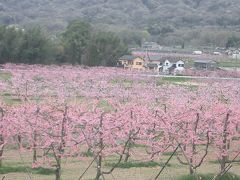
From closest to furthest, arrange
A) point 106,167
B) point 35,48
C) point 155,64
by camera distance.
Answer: point 106,167
point 35,48
point 155,64

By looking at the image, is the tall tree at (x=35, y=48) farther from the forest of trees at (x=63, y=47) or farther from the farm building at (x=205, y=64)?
the farm building at (x=205, y=64)

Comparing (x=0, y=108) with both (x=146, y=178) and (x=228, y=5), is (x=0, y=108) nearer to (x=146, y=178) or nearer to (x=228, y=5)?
(x=146, y=178)

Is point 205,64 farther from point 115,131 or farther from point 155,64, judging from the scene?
point 115,131

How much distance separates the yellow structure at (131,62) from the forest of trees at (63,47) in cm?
73

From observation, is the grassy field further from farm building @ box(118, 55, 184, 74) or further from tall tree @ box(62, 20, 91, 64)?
farm building @ box(118, 55, 184, 74)

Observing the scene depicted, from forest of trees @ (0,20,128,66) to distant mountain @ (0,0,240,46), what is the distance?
2014 inches

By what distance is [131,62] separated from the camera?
166 ft

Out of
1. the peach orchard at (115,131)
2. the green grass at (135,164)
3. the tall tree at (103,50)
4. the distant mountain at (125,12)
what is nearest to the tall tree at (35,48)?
the tall tree at (103,50)

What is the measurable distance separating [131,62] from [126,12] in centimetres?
7442

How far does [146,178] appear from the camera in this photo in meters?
14.3

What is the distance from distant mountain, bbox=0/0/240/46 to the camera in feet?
354

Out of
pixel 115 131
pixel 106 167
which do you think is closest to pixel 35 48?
pixel 106 167

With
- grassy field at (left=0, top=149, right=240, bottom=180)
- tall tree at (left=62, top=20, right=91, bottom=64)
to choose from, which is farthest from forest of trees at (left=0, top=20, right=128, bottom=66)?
grassy field at (left=0, top=149, right=240, bottom=180)

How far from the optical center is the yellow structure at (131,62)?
5025 cm
